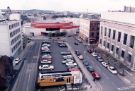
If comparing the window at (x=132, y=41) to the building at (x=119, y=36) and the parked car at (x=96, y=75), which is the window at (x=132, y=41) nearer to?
the building at (x=119, y=36)

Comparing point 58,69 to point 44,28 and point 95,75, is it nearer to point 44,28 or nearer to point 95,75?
point 95,75

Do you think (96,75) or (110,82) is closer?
(110,82)

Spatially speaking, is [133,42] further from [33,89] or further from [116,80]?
[33,89]

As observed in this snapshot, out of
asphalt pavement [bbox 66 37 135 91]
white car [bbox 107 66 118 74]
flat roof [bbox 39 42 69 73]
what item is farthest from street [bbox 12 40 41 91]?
white car [bbox 107 66 118 74]

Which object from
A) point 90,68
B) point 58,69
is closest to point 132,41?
point 90,68

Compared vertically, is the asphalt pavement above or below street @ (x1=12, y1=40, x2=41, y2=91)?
below

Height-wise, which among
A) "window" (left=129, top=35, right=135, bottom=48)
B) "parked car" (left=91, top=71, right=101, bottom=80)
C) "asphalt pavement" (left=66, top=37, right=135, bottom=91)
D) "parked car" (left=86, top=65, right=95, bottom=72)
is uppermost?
"window" (left=129, top=35, right=135, bottom=48)

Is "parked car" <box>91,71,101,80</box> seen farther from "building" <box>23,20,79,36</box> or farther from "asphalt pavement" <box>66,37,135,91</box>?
"building" <box>23,20,79,36</box>

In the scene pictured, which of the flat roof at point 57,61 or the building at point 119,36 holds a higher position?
the building at point 119,36

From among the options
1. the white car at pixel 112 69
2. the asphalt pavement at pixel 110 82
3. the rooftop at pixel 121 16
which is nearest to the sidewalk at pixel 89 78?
the asphalt pavement at pixel 110 82
